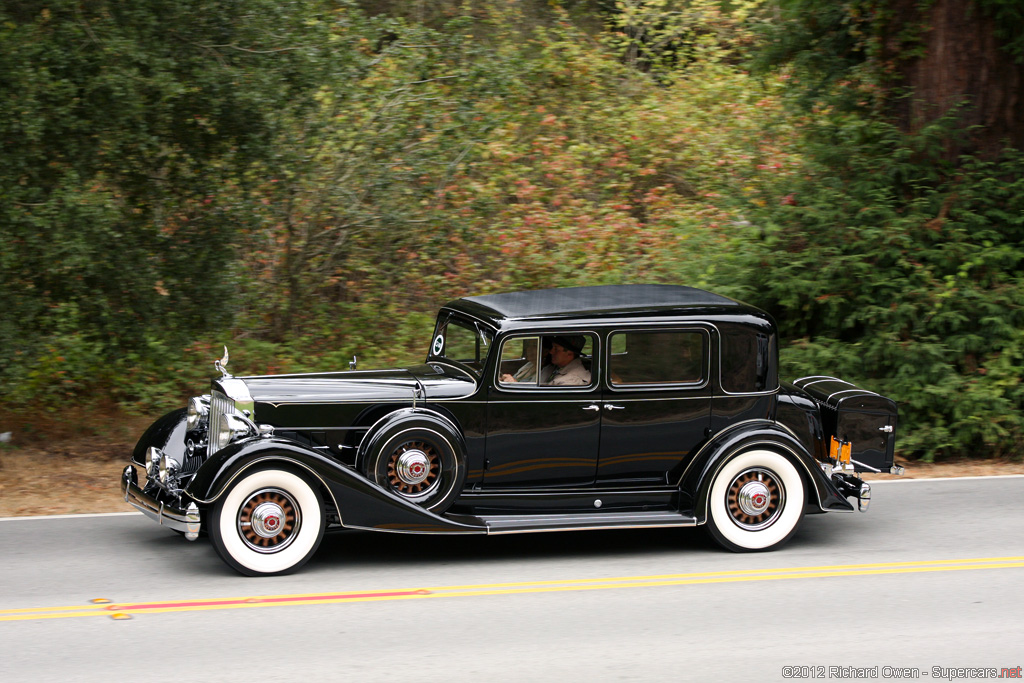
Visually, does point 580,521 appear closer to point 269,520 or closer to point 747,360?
point 747,360

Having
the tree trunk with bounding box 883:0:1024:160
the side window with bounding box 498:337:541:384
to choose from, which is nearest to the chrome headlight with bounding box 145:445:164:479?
the side window with bounding box 498:337:541:384

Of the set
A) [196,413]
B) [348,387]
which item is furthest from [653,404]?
[196,413]

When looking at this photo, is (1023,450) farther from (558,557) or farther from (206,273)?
(206,273)

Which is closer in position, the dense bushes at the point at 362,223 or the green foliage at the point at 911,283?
the dense bushes at the point at 362,223

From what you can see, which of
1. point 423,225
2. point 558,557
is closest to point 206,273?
point 423,225

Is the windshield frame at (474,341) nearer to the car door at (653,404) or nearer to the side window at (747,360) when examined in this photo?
the car door at (653,404)

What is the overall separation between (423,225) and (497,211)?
1650 mm

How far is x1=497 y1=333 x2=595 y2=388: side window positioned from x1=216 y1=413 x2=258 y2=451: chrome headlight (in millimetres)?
1731

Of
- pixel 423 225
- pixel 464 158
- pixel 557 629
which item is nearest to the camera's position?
pixel 557 629

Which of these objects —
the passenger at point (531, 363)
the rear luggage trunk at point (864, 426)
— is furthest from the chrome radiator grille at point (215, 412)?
the rear luggage trunk at point (864, 426)

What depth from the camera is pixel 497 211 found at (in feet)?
45.8

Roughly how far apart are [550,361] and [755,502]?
1.74 metres

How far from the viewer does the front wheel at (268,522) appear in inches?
247

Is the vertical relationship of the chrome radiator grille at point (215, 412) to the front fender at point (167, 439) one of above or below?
above
